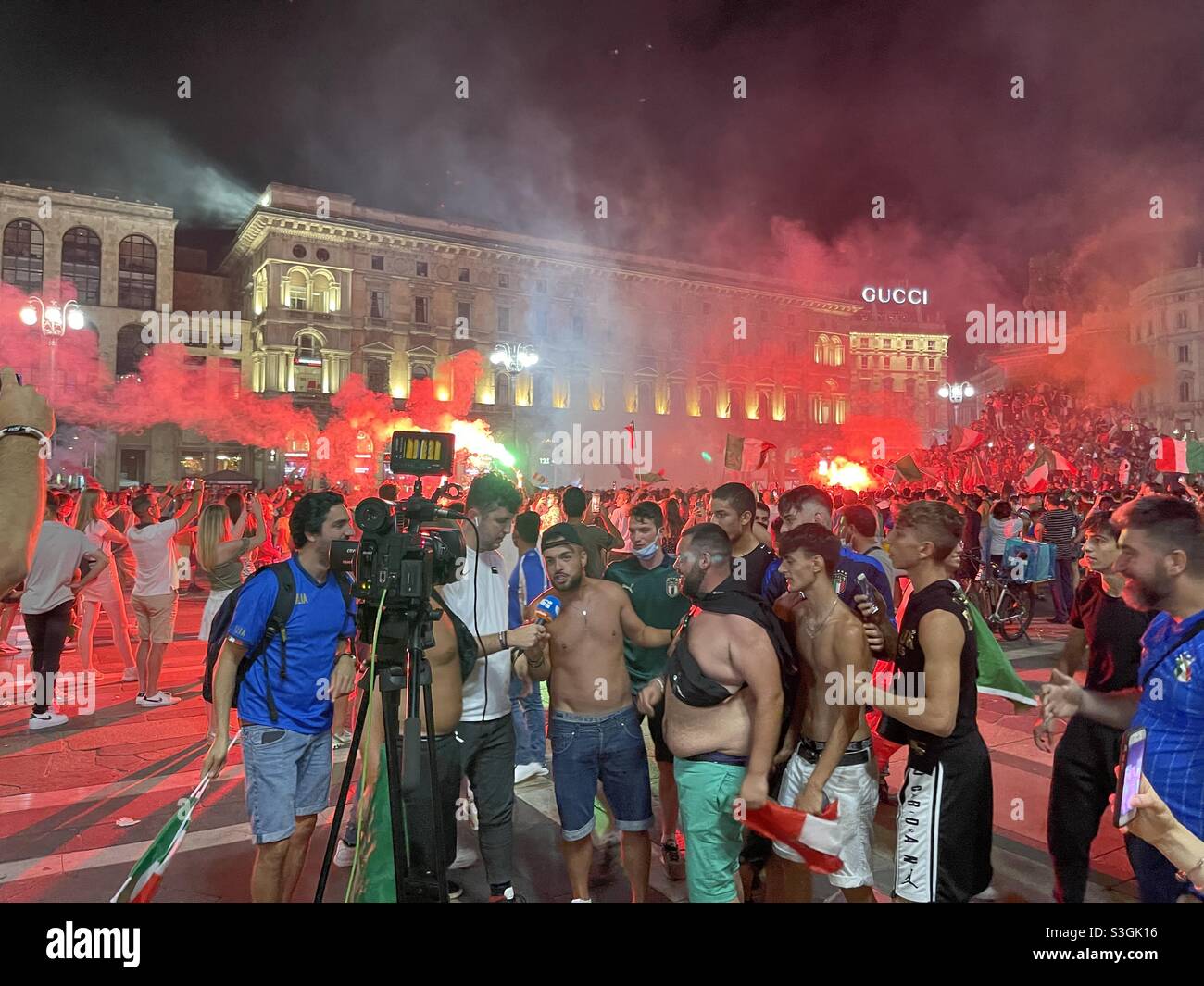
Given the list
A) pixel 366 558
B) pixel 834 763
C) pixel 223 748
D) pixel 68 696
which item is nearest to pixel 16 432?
pixel 366 558

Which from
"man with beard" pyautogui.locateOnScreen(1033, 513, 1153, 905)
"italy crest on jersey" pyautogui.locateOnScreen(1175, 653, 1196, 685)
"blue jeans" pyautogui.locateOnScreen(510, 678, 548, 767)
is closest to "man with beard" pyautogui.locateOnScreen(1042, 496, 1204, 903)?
"italy crest on jersey" pyautogui.locateOnScreen(1175, 653, 1196, 685)

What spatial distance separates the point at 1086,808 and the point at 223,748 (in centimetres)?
381

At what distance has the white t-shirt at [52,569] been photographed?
6.64 meters

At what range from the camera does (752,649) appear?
307 centimetres

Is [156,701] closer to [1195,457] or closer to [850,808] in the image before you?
[850,808]

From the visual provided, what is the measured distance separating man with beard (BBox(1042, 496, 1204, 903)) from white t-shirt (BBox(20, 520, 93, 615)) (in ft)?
24.9

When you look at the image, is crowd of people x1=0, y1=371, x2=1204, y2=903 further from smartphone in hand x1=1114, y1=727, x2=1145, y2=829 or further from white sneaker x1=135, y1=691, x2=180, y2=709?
white sneaker x1=135, y1=691, x2=180, y2=709

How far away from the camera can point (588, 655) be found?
12.2ft

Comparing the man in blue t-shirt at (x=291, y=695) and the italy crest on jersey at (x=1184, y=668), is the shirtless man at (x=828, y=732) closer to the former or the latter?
the italy crest on jersey at (x=1184, y=668)

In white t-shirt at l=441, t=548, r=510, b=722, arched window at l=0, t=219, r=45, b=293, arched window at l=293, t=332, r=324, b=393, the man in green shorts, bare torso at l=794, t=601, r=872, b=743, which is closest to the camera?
bare torso at l=794, t=601, r=872, b=743

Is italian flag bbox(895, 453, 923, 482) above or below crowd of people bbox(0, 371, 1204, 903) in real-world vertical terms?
above

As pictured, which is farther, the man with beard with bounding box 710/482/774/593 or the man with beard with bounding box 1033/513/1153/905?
the man with beard with bounding box 710/482/774/593

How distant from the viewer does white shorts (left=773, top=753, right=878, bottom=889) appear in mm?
3133

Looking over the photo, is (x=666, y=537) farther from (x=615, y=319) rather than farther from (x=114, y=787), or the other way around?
(x=615, y=319)
